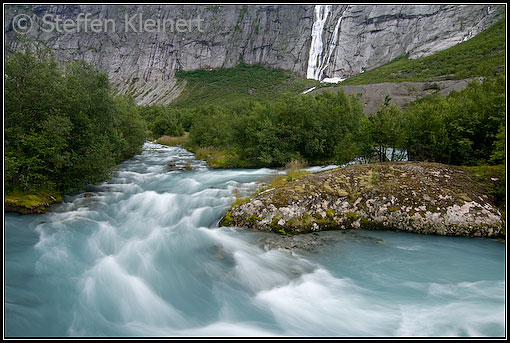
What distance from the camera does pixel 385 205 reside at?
985 centimetres

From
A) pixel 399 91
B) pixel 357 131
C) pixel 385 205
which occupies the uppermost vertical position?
pixel 399 91

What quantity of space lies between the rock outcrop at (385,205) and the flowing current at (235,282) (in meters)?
0.50

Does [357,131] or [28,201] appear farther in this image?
[357,131]

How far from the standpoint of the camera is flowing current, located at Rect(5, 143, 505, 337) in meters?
5.69

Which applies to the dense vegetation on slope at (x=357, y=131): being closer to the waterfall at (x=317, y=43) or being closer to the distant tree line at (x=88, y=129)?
the distant tree line at (x=88, y=129)

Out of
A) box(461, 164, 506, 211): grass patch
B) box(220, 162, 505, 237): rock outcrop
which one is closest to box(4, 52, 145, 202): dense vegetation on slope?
box(220, 162, 505, 237): rock outcrop

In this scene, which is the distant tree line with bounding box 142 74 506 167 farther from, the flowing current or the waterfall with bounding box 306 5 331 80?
the waterfall with bounding box 306 5 331 80

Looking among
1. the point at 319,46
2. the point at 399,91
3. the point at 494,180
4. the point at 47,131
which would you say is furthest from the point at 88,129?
the point at 319,46

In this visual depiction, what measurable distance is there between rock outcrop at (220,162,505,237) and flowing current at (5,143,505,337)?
505mm

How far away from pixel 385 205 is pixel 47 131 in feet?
47.3

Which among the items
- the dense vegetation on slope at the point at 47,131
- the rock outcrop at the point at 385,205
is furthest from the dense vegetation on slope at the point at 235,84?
the rock outcrop at the point at 385,205

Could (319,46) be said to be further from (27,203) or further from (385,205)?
(27,203)

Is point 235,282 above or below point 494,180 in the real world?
below

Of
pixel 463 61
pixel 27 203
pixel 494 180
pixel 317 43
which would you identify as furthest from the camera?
pixel 317 43
